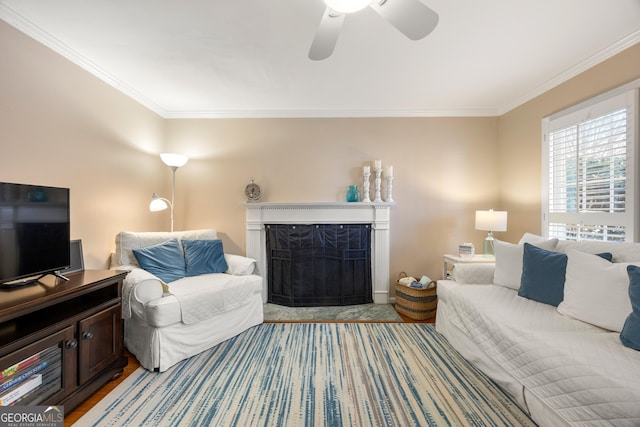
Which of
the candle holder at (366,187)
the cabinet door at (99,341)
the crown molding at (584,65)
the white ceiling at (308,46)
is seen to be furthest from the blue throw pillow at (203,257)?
the crown molding at (584,65)

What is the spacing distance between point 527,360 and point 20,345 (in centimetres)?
263

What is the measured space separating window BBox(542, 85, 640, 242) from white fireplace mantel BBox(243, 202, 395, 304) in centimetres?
161

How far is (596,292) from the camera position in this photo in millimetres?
1558

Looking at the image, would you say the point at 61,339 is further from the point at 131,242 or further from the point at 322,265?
the point at 322,265

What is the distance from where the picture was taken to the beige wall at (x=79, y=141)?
176cm

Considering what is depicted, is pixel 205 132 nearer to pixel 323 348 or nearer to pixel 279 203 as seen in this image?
pixel 279 203

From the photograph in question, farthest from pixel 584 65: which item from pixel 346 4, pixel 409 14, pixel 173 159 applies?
pixel 173 159

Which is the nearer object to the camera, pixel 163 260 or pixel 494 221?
pixel 163 260

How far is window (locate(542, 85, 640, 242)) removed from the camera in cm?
197

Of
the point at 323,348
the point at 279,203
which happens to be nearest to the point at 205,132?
the point at 279,203

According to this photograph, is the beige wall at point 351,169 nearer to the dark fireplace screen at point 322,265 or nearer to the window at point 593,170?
the dark fireplace screen at point 322,265

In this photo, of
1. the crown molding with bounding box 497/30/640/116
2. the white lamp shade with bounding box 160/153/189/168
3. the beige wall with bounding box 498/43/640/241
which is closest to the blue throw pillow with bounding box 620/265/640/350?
the beige wall with bounding box 498/43/640/241

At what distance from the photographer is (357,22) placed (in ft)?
5.79

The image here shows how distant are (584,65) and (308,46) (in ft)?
7.87
